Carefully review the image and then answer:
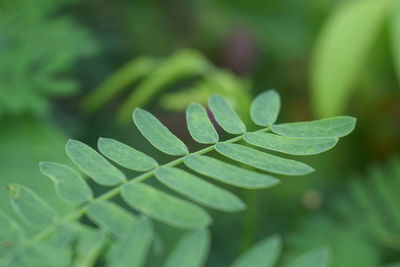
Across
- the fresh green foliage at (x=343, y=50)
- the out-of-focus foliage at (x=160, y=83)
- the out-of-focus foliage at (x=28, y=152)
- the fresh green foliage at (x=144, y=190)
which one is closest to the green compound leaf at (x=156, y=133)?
the fresh green foliage at (x=144, y=190)

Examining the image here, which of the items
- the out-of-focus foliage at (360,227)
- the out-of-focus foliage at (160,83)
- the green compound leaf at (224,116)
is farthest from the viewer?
the out-of-focus foliage at (160,83)

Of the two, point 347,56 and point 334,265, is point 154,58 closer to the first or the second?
point 347,56

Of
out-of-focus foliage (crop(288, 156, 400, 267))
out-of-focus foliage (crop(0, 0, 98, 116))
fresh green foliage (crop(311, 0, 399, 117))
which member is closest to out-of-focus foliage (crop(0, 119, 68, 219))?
out-of-focus foliage (crop(0, 0, 98, 116))

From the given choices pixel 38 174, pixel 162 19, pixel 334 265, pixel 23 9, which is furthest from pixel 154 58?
pixel 334 265

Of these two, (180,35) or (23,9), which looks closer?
(23,9)

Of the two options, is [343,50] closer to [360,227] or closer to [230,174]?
[360,227]

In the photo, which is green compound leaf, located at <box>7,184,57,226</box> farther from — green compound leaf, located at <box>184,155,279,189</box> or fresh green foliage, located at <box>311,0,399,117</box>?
fresh green foliage, located at <box>311,0,399,117</box>

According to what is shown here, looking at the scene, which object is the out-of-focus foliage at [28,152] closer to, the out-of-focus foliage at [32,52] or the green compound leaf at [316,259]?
the out-of-focus foliage at [32,52]
